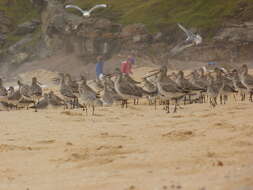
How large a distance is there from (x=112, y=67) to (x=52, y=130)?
1405 inches

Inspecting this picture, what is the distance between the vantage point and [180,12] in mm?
58031

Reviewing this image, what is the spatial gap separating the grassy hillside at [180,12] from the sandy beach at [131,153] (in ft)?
131

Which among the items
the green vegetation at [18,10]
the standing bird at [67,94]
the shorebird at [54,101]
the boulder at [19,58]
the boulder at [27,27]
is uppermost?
the green vegetation at [18,10]

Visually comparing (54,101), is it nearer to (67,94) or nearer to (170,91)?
(67,94)

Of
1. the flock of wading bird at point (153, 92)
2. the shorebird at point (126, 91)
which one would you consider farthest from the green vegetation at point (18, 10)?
the shorebird at point (126, 91)

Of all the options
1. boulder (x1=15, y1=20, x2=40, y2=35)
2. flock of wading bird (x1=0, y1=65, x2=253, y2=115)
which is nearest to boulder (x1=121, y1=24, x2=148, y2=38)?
boulder (x1=15, y1=20, x2=40, y2=35)

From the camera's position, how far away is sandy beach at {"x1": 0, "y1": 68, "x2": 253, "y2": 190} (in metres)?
6.88

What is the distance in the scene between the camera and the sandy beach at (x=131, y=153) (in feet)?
22.6

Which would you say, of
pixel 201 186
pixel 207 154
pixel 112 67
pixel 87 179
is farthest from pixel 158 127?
pixel 112 67

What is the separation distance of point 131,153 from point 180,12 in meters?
49.7

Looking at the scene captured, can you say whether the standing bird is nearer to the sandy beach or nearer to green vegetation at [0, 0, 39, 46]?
the sandy beach

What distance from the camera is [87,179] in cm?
750

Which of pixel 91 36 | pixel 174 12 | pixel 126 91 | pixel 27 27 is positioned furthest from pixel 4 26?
pixel 126 91

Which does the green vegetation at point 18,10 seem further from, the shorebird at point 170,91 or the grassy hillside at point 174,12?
the shorebird at point 170,91
